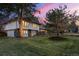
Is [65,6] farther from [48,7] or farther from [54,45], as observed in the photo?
[54,45]

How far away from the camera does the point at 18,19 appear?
3039 millimetres

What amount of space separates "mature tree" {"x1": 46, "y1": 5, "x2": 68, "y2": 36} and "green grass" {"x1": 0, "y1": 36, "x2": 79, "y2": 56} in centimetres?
11

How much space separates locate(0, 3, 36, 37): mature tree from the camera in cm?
303

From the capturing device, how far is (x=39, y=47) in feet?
9.90

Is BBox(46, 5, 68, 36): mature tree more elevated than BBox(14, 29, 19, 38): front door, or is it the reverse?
BBox(46, 5, 68, 36): mature tree

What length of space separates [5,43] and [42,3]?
1.75ft

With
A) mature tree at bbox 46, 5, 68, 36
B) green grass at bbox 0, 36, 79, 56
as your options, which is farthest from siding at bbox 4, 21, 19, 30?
mature tree at bbox 46, 5, 68, 36

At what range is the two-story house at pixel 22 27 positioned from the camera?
9.94ft

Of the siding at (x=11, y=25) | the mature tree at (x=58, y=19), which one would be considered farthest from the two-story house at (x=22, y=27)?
the mature tree at (x=58, y=19)

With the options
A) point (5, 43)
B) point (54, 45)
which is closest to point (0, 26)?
point (5, 43)

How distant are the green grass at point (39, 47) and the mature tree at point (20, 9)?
230mm

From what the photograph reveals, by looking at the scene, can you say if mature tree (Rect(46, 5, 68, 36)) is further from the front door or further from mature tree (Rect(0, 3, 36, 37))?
the front door

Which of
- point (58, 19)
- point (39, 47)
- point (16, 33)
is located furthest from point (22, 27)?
point (58, 19)

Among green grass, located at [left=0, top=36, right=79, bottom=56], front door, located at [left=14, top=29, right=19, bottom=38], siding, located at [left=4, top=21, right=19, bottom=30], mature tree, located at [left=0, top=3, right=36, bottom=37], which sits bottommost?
green grass, located at [left=0, top=36, right=79, bottom=56]
